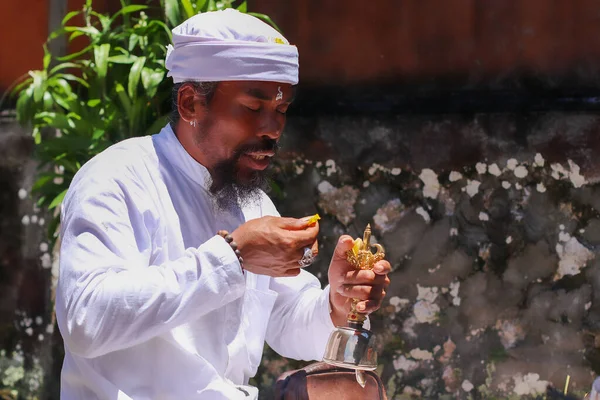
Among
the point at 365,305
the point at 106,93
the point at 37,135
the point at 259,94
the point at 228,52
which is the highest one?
the point at 228,52

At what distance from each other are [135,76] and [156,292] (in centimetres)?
261

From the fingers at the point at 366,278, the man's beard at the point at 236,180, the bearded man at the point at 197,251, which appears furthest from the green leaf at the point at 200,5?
the fingers at the point at 366,278

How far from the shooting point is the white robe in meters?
2.48

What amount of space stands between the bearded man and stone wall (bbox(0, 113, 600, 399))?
2113 millimetres

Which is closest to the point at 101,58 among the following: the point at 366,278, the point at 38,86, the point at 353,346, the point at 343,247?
the point at 38,86

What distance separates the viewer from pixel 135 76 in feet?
16.2

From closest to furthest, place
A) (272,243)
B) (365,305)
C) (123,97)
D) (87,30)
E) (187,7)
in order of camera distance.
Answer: (272,243)
(365,305)
(187,7)
(123,97)
(87,30)

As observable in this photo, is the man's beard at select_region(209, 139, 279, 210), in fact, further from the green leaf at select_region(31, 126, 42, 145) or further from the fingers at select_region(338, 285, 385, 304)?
the green leaf at select_region(31, 126, 42, 145)

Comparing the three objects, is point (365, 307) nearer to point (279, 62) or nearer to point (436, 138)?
point (279, 62)

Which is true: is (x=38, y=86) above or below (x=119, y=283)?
below

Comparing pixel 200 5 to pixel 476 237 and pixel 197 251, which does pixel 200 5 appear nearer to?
pixel 476 237

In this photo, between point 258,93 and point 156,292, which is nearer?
point 156,292

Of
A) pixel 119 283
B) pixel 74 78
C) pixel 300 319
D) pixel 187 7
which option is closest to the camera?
pixel 119 283

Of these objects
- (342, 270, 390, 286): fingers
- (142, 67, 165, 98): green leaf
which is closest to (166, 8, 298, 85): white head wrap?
(342, 270, 390, 286): fingers
